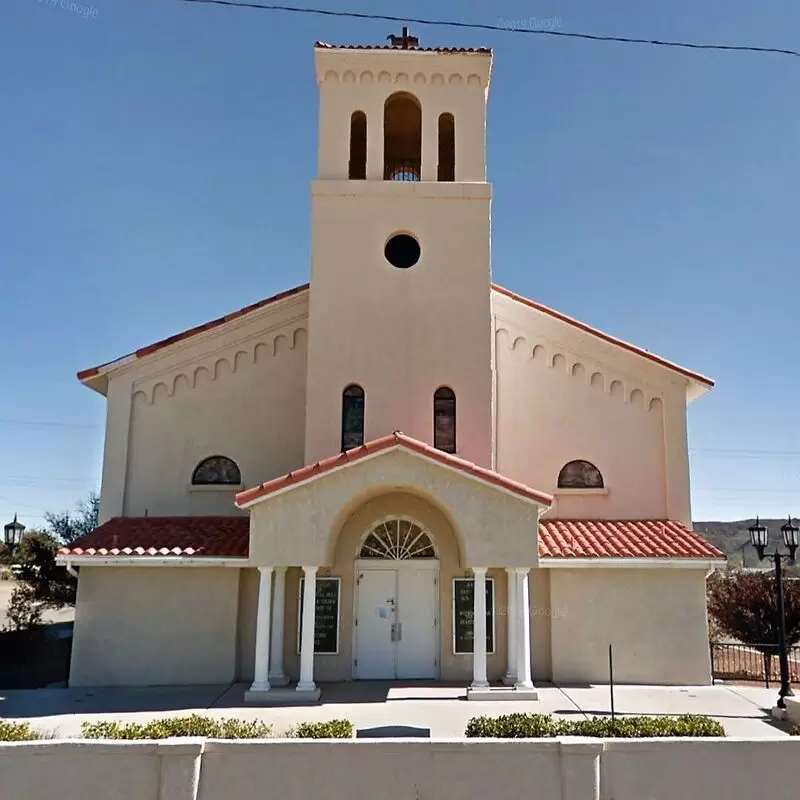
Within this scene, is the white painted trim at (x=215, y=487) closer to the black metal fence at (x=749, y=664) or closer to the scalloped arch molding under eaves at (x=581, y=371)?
the scalloped arch molding under eaves at (x=581, y=371)

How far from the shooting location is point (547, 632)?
16.9 m

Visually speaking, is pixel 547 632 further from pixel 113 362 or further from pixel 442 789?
pixel 113 362

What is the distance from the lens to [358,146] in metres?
20.1

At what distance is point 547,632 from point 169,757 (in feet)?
32.7

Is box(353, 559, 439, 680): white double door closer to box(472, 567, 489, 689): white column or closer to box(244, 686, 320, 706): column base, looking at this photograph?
box(472, 567, 489, 689): white column

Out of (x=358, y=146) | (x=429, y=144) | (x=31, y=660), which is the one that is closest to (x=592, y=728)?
(x=429, y=144)

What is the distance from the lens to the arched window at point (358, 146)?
19.7 m

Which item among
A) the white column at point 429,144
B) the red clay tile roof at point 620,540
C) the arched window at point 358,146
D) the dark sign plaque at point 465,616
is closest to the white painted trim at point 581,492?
the red clay tile roof at point 620,540

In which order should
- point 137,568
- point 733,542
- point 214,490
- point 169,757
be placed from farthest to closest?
point 733,542 → point 214,490 → point 137,568 → point 169,757

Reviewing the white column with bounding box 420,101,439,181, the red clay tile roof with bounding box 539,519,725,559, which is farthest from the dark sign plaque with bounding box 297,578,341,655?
the white column with bounding box 420,101,439,181

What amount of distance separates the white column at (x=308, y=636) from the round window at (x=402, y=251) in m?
7.54

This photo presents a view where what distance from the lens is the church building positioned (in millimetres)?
15297

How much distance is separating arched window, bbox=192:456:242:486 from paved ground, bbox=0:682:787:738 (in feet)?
15.1

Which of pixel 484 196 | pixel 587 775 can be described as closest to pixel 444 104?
pixel 484 196
